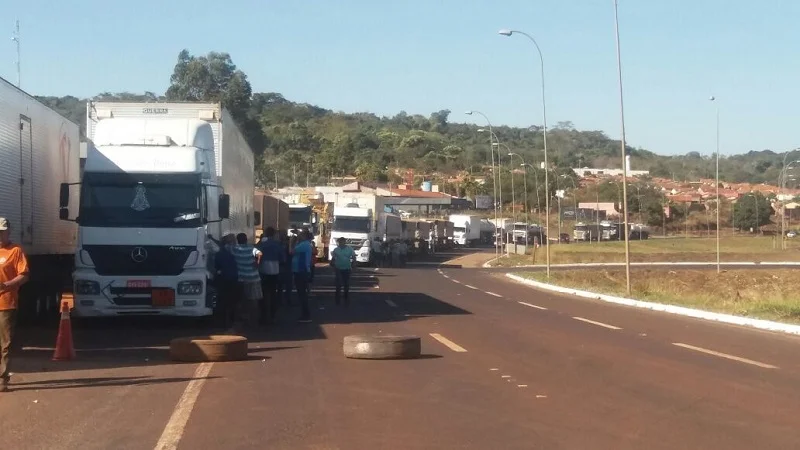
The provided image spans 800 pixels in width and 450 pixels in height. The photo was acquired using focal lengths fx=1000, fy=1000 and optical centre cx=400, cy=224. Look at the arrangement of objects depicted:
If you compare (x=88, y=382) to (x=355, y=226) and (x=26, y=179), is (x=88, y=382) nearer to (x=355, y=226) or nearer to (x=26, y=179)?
(x=26, y=179)

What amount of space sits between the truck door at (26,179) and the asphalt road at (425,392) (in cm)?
198

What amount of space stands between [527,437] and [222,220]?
40.0ft

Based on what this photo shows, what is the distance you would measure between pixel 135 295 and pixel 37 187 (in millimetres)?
4029

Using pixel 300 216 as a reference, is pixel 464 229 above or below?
below

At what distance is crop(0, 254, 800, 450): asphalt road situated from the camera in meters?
8.80

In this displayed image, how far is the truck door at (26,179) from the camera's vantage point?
1836 cm

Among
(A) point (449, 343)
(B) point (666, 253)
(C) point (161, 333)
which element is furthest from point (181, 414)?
(B) point (666, 253)

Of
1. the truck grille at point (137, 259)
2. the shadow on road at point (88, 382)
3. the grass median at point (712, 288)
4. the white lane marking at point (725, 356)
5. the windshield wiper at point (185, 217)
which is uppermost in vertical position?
the windshield wiper at point (185, 217)

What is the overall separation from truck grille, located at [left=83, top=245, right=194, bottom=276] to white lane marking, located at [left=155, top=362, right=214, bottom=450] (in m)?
4.90

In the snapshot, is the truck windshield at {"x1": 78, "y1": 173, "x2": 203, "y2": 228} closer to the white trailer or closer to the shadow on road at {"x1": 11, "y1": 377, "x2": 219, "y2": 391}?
the white trailer

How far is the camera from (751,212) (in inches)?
4525

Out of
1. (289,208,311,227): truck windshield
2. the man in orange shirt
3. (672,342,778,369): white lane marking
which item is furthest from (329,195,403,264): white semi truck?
the man in orange shirt

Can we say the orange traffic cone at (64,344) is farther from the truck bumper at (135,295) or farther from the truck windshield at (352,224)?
the truck windshield at (352,224)

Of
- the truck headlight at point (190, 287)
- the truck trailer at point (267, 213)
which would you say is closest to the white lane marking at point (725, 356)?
the truck headlight at point (190, 287)
